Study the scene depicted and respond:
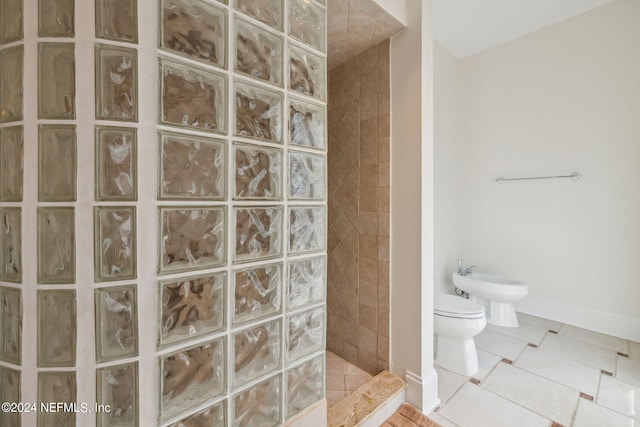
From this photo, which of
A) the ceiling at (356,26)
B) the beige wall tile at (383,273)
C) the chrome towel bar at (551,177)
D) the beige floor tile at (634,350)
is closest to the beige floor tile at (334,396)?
the beige wall tile at (383,273)

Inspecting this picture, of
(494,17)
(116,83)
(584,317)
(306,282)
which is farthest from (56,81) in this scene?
(584,317)

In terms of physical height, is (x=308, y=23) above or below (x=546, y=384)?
above

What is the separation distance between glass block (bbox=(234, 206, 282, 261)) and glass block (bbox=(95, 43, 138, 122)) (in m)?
0.33

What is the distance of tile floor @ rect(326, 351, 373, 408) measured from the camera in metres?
1.45

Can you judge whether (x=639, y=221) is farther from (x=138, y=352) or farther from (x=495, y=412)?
(x=138, y=352)

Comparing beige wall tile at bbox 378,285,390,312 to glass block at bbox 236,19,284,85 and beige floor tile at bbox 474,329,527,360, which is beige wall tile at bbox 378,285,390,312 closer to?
beige floor tile at bbox 474,329,527,360

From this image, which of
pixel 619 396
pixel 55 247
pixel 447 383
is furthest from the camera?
pixel 447 383

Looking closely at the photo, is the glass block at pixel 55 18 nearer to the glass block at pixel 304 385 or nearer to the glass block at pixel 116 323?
the glass block at pixel 116 323

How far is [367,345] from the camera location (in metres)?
1.65

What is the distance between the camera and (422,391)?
137 centimetres

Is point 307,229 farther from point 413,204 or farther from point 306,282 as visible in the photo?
point 413,204

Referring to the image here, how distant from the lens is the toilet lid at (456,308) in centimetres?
171

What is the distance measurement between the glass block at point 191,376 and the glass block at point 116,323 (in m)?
0.09

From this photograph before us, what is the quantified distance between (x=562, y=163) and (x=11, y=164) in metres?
3.37
